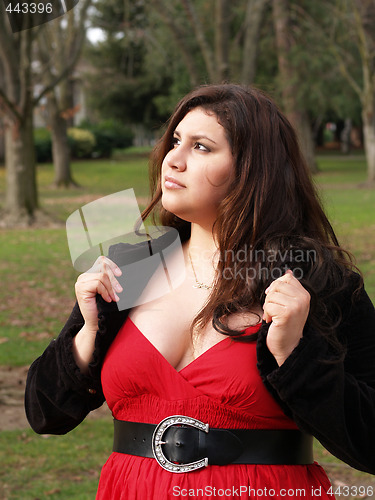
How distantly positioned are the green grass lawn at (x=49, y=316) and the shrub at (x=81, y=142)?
16.6 m

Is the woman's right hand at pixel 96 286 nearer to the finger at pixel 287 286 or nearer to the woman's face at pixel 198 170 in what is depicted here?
the woman's face at pixel 198 170

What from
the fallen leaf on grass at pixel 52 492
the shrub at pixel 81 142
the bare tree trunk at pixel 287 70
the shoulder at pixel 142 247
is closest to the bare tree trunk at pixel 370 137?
the bare tree trunk at pixel 287 70

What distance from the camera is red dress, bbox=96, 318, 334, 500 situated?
1.84 metres

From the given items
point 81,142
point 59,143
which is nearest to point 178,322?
point 59,143

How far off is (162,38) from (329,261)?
2883cm

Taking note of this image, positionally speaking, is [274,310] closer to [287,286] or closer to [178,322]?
[287,286]

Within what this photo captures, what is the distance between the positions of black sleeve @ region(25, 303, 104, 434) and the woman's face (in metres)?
0.48

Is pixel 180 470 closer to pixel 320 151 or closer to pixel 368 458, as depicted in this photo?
pixel 368 458

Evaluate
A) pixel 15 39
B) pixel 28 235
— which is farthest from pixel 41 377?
pixel 15 39

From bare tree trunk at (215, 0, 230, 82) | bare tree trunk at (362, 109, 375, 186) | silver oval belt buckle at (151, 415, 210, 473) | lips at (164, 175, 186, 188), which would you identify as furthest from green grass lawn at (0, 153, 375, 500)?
bare tree trunk at (215, 0, 230, 82)

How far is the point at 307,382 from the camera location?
176cm

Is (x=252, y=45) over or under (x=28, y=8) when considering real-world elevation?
under

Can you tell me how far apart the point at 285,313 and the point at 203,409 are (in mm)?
365

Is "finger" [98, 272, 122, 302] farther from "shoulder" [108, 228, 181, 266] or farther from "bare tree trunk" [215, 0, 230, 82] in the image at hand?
"bare tree trunk" [215, 0, 230, 82]
